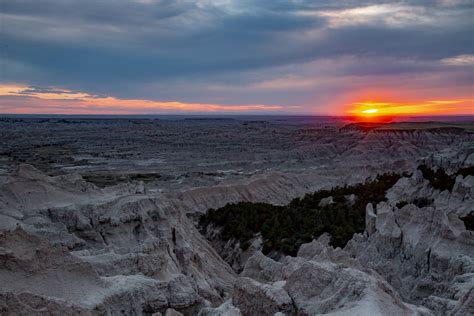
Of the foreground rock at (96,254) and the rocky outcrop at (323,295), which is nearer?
the rocky outcrop at (323,295)

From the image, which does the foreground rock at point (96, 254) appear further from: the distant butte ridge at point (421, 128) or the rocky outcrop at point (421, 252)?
the distant butte ridge at point (421, 128)

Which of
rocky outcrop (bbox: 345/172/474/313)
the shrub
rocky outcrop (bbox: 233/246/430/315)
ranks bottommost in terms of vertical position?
the shrub

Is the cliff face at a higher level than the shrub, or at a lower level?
higher

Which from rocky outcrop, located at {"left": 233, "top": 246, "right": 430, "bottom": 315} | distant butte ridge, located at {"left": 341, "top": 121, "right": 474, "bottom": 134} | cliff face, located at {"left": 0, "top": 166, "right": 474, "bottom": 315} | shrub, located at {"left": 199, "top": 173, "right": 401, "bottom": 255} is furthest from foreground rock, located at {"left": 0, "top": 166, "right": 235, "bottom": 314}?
distant butte ridge, located at {"left": 341, "top": 121, "right": 474, "bottom": 134}

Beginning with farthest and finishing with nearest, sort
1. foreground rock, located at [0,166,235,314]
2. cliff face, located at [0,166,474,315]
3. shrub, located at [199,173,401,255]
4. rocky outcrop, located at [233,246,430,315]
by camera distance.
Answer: shrub, located at [199,173,401,255]
foreground rock, located at [0,166,235,314]
cliff face, located at [0,166,474,315]
rocky outcrop, located at [233,246,430,315]

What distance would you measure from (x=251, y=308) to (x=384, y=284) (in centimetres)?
328

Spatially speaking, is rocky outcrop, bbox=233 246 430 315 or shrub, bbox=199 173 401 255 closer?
rocky outcrop, bbox=233 246 430 315

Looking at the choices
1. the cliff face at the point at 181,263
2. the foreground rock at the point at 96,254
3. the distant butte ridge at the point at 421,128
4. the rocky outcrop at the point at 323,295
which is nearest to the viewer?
the rocky outcrop at the point at 323,295

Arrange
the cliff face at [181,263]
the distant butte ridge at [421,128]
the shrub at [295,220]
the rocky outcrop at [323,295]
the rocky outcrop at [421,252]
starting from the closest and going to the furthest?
the rocky outcrop at [323,295]
the cliff face at [181,263]
the rocky outcrop at [421,252]
the shrub at [295,220]
the distant butte ridge at [421,128]

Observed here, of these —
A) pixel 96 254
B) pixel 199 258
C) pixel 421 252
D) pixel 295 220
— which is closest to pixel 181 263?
pixel 199 258

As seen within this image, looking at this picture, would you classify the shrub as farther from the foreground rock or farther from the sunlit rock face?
the foreground rock

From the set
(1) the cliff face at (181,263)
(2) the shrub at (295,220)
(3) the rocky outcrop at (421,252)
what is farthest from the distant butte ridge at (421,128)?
(3) the rocky outcrop at (421,252)

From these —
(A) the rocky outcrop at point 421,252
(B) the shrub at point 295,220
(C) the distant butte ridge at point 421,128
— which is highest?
(C) the distant butte ridge at point 421,128

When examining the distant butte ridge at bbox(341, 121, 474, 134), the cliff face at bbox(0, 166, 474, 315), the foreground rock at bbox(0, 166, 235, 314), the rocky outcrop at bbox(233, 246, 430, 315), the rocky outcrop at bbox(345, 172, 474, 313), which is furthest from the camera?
the distant butte ridge at bbox(341, 121, 474, 134)
